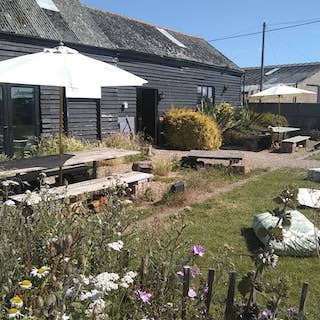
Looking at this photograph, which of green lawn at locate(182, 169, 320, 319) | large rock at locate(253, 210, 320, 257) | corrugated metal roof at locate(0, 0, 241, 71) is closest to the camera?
green lawn at locate(182, 169, 320, 319)

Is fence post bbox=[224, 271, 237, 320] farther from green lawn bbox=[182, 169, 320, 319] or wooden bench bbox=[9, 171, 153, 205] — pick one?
wooden bench bbox=[9, 171, 153, 205]

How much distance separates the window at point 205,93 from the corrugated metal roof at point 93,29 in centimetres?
119

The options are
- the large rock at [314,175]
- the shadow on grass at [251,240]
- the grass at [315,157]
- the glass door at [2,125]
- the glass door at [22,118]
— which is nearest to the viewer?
the shadow on grass at [251,240]

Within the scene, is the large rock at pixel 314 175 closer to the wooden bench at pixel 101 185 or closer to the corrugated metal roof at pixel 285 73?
the wooden bench at pixel 101 185

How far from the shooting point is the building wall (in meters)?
10.7

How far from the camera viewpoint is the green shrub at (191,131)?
13.0 m

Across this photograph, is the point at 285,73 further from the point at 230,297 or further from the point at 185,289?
the point at 185,289

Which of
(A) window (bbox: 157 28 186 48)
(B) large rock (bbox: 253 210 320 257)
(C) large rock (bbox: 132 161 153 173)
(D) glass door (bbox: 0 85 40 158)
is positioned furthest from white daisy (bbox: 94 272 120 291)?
(A) window (bbox: 157 28 186 48)

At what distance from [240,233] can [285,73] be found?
113ft

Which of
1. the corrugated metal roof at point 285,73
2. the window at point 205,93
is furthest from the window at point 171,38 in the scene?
the corrugated metal roof at point 285,73

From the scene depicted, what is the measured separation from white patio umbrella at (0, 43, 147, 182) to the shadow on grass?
278 centimetres

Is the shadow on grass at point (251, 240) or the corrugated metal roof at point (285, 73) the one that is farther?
the corrugated metal roof at point (285, 73)

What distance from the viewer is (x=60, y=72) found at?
5.21 meters

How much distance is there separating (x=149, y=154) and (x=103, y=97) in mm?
3163
